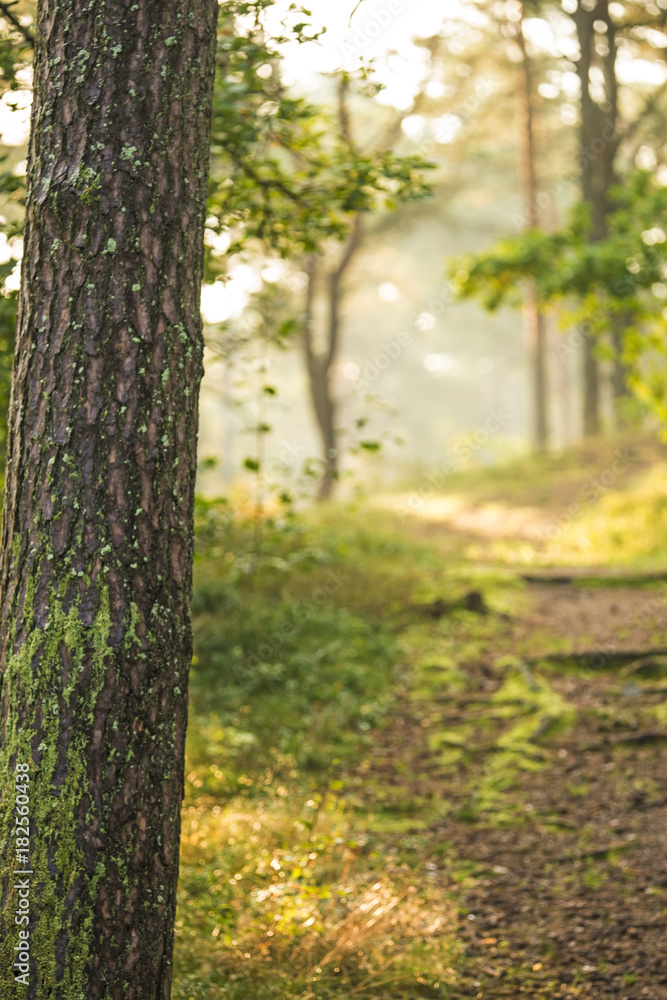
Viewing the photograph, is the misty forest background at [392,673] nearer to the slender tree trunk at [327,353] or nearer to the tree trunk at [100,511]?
the tree trunk at [100,511]

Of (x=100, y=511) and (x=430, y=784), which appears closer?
(x=100, y=511)

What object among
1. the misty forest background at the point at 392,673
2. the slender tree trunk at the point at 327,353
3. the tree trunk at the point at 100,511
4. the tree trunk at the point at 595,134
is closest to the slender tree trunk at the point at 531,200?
the tree trunk at the point at 595,134

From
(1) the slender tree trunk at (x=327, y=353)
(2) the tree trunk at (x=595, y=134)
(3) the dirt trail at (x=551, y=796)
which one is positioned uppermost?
(2) the tree trunk at (x=595, y=134)

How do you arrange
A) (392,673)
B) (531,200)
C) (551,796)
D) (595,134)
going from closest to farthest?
(551,796) → (392,673) → (595,134) → (531,200)

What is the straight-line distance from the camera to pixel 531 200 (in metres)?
18.2

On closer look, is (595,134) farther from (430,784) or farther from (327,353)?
(430,784)

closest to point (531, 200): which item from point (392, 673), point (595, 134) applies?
point (595, 134)

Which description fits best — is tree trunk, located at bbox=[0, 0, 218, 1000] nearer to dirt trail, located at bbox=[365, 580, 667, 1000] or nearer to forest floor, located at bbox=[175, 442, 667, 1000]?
forest floor, located at bbox=[175, 442, 667, 1000]

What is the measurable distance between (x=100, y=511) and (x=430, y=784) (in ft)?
11.8

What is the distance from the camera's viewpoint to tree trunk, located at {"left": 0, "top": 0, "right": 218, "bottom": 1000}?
2293mm

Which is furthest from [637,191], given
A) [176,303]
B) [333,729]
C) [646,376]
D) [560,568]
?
[176,303]

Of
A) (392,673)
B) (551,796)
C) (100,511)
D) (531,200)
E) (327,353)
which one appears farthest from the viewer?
(531,200)

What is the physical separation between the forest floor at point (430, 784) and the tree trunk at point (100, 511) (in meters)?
0.84

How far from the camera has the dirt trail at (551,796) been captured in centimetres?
348
